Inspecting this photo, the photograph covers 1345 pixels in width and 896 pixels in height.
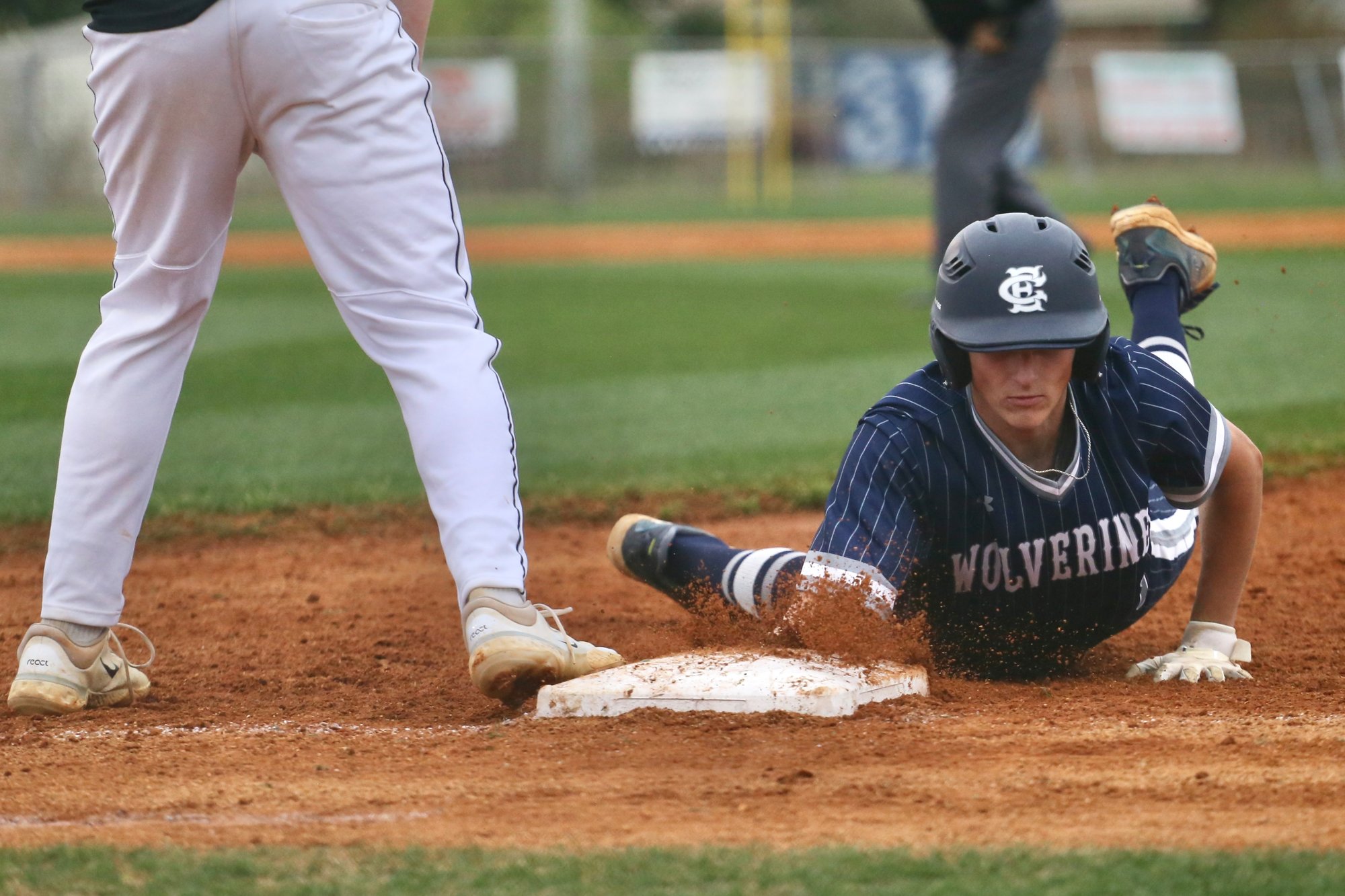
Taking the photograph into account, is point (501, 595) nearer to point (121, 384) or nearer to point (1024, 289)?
point (121, 384)

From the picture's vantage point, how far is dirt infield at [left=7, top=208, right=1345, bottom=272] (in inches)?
604

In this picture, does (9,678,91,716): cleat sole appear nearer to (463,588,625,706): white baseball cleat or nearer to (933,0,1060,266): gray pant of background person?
(463,588,625,706): white baseball cleat

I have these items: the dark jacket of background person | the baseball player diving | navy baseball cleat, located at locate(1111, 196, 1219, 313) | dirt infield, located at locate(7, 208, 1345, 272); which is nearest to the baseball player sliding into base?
the baseball player diving

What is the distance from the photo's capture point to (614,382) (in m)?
7.86

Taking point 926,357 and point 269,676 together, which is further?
point 926,357

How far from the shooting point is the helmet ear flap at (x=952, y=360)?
2.86 metres

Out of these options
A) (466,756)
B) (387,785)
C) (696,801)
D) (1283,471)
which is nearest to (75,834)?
(387,785)

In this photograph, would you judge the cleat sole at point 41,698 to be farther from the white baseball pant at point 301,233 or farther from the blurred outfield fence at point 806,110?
the blurred outfield fence at point 806,110

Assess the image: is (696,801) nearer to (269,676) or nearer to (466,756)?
(466,756)

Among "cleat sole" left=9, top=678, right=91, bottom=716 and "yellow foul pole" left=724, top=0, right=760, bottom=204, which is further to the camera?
"yellow foul pole" left=724, top=0, right=760, bottom=204

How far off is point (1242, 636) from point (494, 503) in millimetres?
1814

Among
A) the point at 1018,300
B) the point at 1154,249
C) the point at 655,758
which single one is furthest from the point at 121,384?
the point at 1154,249

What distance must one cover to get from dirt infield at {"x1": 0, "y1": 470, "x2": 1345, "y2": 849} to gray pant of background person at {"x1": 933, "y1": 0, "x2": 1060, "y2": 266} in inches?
186

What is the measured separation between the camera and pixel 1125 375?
9.95ft
